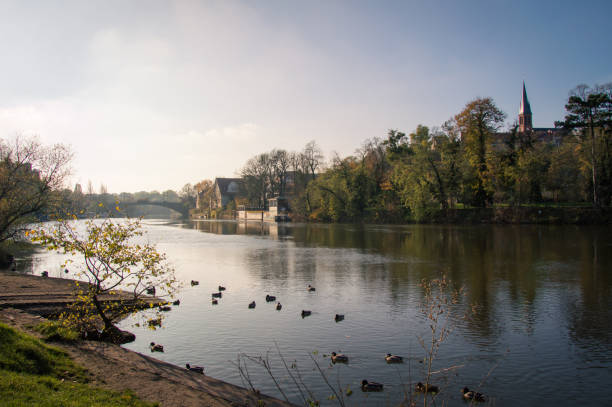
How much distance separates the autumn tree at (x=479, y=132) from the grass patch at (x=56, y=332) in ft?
204

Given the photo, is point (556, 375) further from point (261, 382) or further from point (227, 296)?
point (227, 296)

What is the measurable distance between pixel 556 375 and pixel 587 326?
514cm

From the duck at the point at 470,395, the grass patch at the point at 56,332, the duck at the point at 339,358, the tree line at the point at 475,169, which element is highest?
the tree line at the point at 475,169

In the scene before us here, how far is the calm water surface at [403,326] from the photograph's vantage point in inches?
421

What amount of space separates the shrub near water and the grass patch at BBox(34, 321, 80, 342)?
184cm

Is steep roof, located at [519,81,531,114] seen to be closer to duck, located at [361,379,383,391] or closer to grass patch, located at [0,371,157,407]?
duck, located at [361,379,383,391]

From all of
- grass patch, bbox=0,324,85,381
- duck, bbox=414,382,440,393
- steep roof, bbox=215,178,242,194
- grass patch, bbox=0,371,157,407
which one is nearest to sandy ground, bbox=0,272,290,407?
grass patch, bbox=0,324,85,381

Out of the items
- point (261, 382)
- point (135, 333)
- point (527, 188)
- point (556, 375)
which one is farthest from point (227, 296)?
point (527, 188)

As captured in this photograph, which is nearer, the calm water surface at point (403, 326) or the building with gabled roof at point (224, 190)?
the calm water surface at point (403, 326)

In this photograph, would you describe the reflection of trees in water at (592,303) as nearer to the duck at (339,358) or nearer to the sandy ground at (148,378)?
the duck at (339,358)

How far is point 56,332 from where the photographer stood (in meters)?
11.8

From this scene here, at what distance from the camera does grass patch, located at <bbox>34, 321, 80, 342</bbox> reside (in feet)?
38.3

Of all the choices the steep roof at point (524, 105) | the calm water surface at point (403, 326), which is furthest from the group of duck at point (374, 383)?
the steep roof at point (524, 105)

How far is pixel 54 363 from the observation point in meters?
9.27
